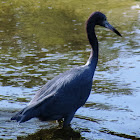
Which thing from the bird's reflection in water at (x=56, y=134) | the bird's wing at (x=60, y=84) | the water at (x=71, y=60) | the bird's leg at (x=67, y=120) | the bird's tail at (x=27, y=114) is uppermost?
the bird's wing at (x=60, y=84)

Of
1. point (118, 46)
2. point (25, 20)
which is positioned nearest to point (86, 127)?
point (118, 46)

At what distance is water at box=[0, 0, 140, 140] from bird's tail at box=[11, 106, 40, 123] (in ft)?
1.14

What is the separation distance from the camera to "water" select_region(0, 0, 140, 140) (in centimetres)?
625

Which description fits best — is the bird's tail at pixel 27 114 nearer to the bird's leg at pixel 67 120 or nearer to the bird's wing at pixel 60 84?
the bird's wing at pixel 60 84

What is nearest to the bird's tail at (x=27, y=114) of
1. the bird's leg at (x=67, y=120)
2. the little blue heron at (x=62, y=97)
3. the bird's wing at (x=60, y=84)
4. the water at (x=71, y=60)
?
Result: the little blue heron at (x=62, y=97)

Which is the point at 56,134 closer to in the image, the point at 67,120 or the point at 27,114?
the point at 67,120

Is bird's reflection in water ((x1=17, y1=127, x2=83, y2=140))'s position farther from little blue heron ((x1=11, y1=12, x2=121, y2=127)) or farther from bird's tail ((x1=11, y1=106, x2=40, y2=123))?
bird's tail ((x1=11, y1=106, x2=40, y2=123))

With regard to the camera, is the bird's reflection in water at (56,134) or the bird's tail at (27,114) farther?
the bird's reflection in water at (56,134)

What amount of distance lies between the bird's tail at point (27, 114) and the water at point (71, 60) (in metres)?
0.35

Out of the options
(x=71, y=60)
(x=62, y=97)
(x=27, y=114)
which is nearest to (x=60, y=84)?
(x=62, y=97)

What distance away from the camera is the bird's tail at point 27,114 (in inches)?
218

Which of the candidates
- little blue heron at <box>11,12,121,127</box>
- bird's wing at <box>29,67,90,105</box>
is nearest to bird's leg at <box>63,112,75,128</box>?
little blue heron at <box>11,12,121,127</box>

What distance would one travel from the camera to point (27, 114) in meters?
5.61

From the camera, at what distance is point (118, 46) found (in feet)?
34.1
